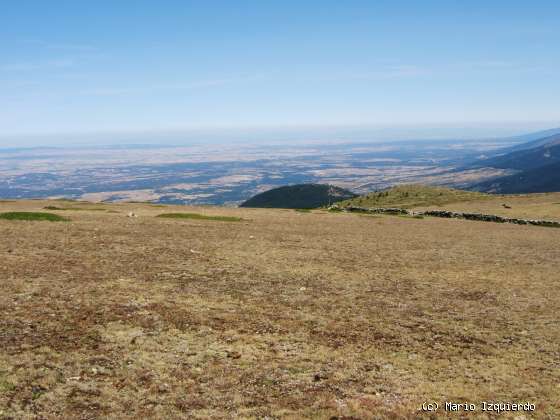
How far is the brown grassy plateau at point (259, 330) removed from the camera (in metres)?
11.7

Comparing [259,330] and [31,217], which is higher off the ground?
[31,217]

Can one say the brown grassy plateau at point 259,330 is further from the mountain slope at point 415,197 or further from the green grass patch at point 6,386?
the mountain slope at point 415,197

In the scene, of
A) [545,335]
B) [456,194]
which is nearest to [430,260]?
[545,335]

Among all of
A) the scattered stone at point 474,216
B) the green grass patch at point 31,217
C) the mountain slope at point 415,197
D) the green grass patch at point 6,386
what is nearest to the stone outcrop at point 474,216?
the scattered stone at point 474,216

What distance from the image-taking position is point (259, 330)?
16297 mm

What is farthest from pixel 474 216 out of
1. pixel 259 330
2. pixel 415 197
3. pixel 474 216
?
pixel 259 330

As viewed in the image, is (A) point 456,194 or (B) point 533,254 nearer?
(B) point 533,254

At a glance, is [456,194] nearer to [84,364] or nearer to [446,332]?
[446,332]

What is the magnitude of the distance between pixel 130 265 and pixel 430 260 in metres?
18.8

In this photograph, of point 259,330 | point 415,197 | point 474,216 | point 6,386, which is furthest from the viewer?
point 415,197

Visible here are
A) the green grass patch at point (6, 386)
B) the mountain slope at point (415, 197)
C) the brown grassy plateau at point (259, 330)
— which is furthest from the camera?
the mountain slope at point (415, 197)

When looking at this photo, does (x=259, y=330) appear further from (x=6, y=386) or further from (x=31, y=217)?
(x=31, y=217)

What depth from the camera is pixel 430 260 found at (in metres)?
30.2

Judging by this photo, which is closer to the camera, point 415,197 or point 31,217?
point 31,217
